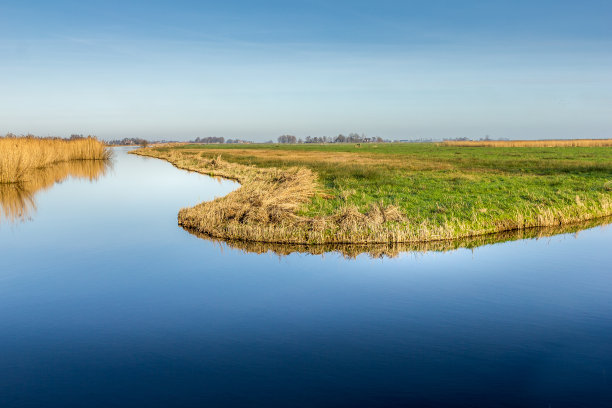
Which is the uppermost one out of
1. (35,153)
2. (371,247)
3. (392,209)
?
(35,153)

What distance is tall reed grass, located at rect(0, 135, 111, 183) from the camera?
148ft

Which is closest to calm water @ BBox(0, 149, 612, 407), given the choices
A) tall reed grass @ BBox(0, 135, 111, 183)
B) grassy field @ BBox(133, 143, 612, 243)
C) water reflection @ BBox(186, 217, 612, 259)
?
water reflection @ BBox(186, 217, 612, 259)

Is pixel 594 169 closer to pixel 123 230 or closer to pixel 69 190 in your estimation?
pixel 123 230

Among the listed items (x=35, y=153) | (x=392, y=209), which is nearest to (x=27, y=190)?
(x=35, y=153)

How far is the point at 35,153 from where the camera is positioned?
184ft

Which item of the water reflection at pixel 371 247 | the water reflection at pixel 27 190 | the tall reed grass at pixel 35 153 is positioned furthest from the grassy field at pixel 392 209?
the tall reed grass at pixel 35 153

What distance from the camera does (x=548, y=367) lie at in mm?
10141

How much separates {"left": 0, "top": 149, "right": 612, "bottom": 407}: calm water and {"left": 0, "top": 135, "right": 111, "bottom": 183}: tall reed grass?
28.6 m

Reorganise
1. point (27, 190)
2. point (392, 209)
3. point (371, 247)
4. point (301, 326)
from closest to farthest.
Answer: point (301, 326)
point (371, 247)
point (392, 209)
point (27, 190)

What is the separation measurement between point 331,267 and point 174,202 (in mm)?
21857

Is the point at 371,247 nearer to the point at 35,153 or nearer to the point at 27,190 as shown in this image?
the point at 27,190

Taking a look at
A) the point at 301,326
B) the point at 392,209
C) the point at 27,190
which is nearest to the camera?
the point at 301,326

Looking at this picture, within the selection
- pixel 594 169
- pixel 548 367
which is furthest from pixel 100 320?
pixel 594 169

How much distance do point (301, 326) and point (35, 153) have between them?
5657cm
